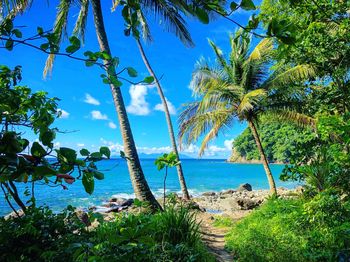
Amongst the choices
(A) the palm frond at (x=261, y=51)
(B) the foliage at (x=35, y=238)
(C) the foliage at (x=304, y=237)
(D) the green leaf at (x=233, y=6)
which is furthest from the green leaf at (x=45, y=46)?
(A) the palm frond at (x=261, y=51)

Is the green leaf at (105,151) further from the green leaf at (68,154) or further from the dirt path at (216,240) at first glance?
the dirt path at (216,240)

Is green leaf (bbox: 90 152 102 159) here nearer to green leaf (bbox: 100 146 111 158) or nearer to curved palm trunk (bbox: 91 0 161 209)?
green leaf (bbox: 100 146 111 158)

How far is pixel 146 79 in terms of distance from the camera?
1.02 m

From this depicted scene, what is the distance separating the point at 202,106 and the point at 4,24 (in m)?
10.6

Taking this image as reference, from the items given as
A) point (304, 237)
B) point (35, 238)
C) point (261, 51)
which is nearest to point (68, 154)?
point (35, 238)

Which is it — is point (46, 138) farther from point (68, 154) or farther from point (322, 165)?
point (322, 165)

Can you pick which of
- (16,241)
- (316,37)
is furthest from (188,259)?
(316,37)

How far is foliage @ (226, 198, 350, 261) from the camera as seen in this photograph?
169 inches

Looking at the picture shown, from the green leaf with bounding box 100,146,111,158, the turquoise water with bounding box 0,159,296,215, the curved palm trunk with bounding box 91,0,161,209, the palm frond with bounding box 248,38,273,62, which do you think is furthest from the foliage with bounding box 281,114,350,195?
the palm frond with bounding box 248,38,273,62

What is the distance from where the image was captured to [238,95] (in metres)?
11.5

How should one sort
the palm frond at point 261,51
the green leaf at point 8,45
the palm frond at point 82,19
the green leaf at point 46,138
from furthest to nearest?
1. the palm frond at point 261,51
2. the palm frond at point 82,19
3. the green leaf at point 8,45
4. the green leaf at point 46,138

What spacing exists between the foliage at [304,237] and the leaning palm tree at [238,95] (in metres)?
→ 5.69

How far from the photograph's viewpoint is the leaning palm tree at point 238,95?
36.2 feet

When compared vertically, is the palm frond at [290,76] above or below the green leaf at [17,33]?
above
